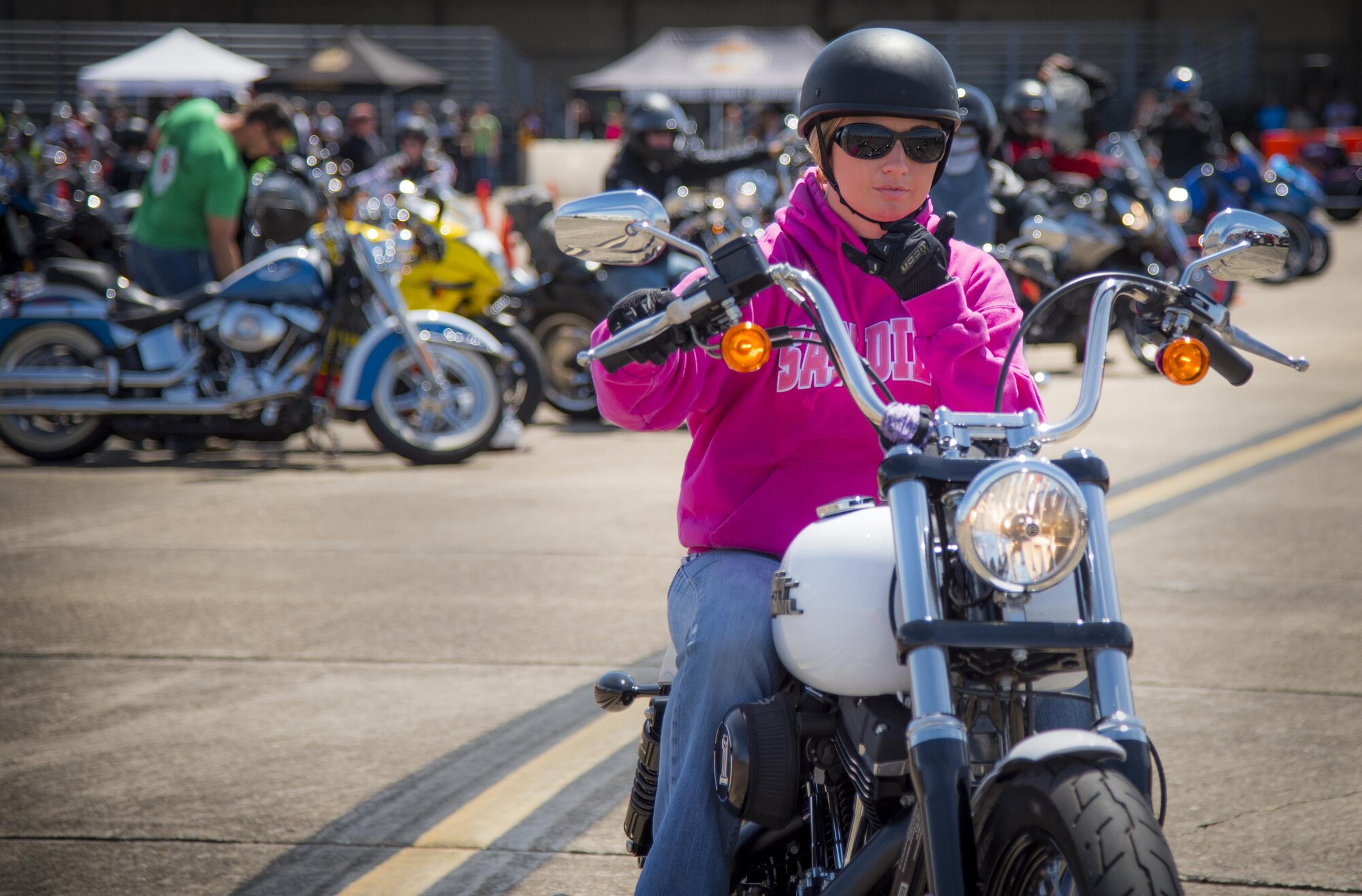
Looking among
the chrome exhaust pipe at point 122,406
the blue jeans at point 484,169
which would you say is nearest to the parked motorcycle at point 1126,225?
the chrome exhaust pipe at point 122,406

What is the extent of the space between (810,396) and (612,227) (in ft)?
1.82

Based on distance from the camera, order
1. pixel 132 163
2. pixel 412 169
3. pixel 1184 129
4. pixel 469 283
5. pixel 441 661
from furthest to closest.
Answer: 1. pixel 132 163
2. pixel 1184 129
3. pixel 412 169
4. pixel 469 283
5. pixel 441 661

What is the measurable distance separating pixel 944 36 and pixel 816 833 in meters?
38.3

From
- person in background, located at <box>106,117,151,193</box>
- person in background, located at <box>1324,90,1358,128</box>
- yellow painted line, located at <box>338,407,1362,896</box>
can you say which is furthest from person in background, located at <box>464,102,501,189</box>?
yellow painted line, located at <box>338,407,1362,896</box>

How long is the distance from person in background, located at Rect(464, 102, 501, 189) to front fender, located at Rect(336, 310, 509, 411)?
2326cm

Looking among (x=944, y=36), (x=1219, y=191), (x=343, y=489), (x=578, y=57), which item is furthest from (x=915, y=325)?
(x=578, y=57)

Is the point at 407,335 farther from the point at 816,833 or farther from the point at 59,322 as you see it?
the point at 816,833

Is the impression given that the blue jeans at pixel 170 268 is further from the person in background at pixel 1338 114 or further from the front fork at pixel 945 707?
the person in background at pixel 1338 114

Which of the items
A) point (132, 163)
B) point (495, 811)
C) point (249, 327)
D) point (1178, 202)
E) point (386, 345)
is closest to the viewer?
point (495, 811)

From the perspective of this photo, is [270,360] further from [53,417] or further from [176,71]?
[176,71]

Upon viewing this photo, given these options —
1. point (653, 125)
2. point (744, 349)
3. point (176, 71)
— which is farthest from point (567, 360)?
point (176, 71)

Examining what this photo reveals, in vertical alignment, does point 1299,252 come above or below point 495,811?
above

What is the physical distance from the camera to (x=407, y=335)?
898 cm

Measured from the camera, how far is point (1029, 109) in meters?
12.2
